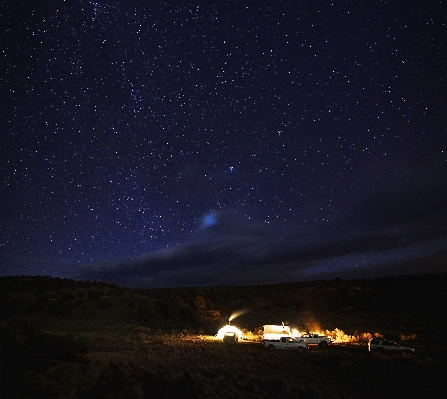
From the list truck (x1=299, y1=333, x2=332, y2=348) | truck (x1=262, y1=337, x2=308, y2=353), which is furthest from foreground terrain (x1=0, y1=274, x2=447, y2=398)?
truck (x1=299, y1=333, x2=332, y2=348)

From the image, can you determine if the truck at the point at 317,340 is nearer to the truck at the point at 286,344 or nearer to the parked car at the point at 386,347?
the truck at the point at 286,344

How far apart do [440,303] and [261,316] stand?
28.4 m

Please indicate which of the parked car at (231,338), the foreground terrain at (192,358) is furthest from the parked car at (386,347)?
the parked car at (231,338)

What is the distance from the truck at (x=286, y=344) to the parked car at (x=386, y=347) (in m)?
4.21

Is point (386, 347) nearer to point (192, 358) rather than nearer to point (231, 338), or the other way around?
point (231, 338)

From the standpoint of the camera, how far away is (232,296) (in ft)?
A: 225

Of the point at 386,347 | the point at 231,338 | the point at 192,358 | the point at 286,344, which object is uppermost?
the point at 192,358

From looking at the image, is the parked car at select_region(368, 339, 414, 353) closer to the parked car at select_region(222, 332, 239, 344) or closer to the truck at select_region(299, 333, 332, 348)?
the truck at select_region(299, 333, 332, 348)

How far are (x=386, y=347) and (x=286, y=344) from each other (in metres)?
6.26

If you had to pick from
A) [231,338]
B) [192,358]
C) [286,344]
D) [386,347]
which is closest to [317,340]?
[286,344]

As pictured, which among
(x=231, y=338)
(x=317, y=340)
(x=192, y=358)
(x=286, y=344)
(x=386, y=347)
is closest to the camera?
(x=192, y=358)

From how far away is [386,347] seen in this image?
23516 mm

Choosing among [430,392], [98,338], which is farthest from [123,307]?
[430,392]

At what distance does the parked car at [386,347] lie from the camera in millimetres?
23000
